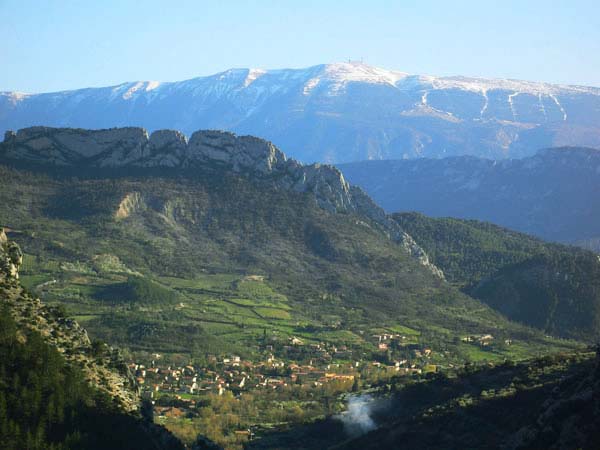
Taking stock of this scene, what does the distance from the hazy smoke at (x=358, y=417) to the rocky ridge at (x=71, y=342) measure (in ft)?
Answer: 102

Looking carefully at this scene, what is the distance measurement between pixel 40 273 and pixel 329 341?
67035mm

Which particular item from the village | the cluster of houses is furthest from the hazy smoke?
the cluster of houses

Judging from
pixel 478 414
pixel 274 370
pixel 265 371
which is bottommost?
pixel 265 371

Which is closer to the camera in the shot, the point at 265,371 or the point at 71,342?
the point at 71,342

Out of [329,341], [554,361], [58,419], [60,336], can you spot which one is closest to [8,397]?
[58,419]

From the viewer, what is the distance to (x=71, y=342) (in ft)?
291

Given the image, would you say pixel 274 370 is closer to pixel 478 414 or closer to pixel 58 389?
pixel 478 414

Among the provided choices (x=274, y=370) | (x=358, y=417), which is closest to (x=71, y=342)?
(x=358, y=417)

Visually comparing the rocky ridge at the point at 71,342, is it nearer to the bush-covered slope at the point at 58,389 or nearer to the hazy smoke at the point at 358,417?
the bush-covered slope at the point at 58,389

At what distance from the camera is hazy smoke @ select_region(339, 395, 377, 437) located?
352ft

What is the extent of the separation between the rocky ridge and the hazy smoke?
31.0m

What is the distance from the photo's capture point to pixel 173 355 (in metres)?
164

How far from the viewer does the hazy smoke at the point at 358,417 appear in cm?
10738

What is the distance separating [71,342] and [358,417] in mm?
41208
